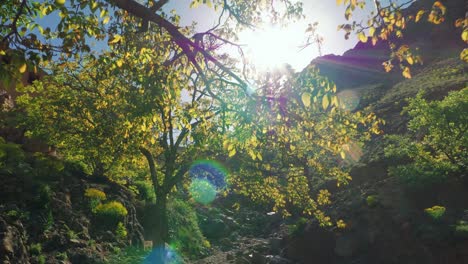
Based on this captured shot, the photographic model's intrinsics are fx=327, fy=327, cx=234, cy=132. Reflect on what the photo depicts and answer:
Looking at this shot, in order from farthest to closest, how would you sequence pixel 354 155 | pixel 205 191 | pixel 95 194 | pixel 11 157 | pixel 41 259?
pixel 354 155 → pixel 205 191 → pixel 95 194 → pixel 11 157 → pixel 41 259

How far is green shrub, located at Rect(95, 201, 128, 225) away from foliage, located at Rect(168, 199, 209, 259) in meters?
5.37

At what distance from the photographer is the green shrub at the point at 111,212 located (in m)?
18.7

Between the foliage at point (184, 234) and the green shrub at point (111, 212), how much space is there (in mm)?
5373

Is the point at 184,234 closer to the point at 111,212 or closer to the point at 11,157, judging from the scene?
the point at 111,212

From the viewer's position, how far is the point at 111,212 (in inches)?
752

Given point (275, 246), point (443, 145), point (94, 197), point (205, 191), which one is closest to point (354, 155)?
point (205, 191)

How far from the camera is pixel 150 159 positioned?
746 inches

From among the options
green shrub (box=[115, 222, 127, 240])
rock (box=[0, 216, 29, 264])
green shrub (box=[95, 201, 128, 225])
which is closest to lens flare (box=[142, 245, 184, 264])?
green shrub (box=[115, 222, 127, 240])

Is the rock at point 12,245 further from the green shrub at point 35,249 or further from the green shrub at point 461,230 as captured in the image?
the green shrub at point 461,230

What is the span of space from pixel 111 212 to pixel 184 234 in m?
8.24

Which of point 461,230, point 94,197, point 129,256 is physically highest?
point 94,197

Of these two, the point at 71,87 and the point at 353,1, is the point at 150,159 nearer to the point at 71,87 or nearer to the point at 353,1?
the point at 71,87

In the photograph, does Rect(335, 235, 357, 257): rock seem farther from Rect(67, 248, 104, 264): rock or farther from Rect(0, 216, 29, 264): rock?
Rect(0, 216, 29, 264): rock

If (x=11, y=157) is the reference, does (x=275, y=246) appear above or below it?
below
